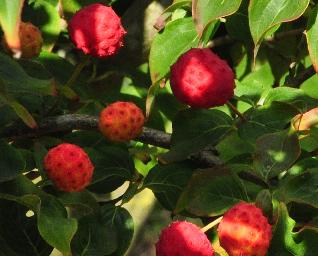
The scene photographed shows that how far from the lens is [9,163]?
105 cm

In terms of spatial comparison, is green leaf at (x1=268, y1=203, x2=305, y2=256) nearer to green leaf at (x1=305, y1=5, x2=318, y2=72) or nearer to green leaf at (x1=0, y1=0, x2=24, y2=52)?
green leaf at (x1=305, y1=5, x2=318, y2=72)

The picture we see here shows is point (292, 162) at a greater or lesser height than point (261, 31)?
lesser

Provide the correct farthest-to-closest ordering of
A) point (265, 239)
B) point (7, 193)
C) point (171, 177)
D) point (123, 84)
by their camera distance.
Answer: point (123, 84)
point (171, 177)
point (7, 193)
point (265, 239)

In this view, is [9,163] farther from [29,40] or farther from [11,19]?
[11,19]

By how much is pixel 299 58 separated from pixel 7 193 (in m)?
0.69

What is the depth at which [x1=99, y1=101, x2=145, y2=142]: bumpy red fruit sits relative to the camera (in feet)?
3.78

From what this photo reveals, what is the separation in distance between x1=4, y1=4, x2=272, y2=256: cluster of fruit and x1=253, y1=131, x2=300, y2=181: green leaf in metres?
0.09

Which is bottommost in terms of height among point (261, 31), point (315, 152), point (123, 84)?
point (123, 84)

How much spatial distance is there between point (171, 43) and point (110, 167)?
0.21m

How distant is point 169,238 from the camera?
101 cm

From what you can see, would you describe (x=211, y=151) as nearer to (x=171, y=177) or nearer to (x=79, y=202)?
(x=171, y=177)

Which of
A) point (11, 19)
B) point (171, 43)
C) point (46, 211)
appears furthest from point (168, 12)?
point (11, 19)

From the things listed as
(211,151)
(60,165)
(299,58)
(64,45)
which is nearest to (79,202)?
(60,165)

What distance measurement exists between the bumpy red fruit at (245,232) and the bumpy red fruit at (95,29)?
0.36 m
